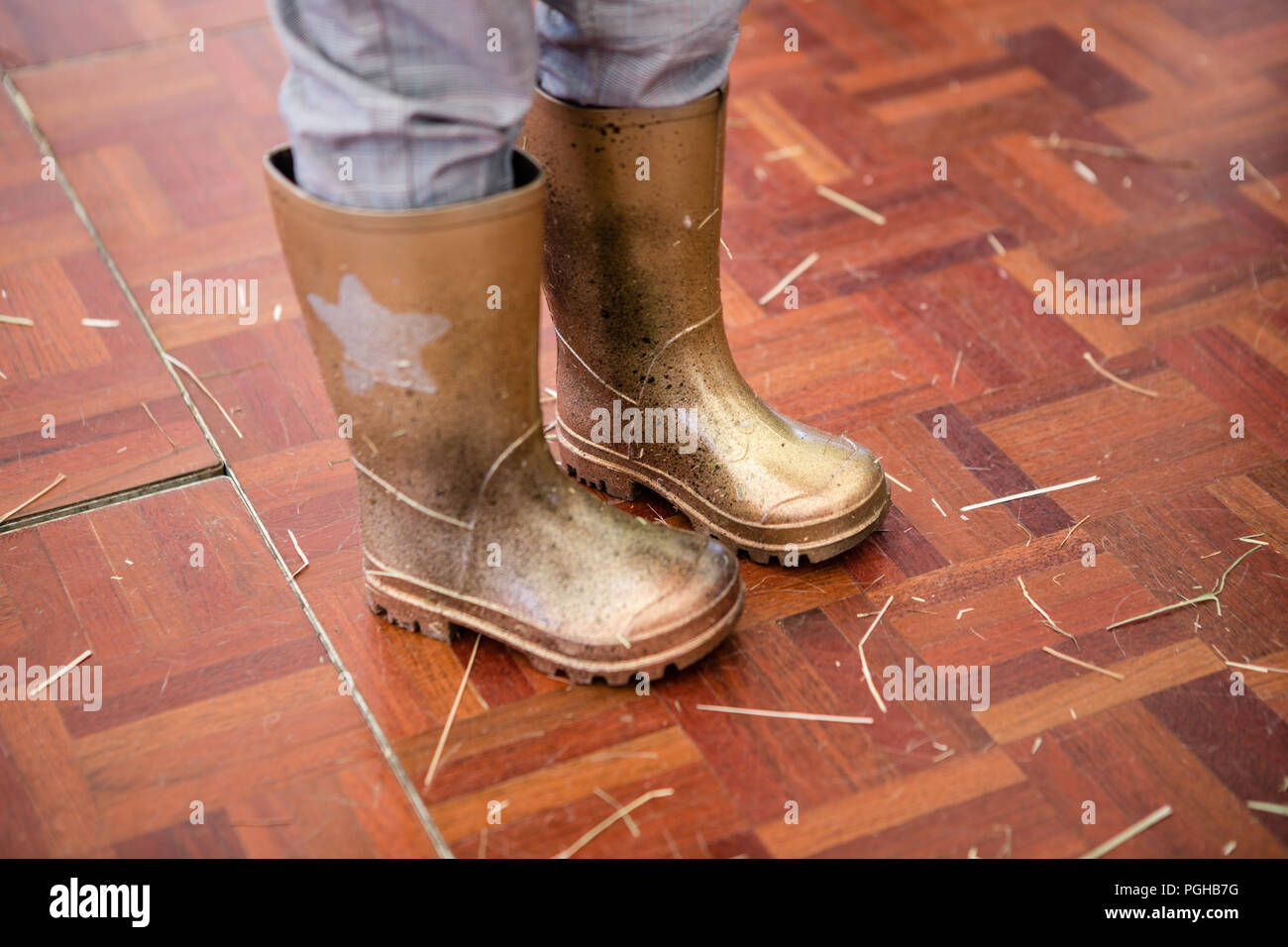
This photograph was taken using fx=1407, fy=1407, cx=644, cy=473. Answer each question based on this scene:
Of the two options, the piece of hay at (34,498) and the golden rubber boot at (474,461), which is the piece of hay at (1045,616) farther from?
the piece of hay at (34,498)

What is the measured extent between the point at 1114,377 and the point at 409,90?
793 millimetres

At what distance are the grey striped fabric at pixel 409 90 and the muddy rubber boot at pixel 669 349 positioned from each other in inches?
4.2

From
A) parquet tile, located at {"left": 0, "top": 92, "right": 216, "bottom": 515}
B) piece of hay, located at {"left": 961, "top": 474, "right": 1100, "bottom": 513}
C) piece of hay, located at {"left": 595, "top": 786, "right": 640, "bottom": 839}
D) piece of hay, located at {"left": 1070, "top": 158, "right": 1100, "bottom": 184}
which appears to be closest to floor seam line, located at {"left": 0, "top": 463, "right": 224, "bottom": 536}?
parquet tile, located at {"left": 0, "top": 92, "right": 216, "bottom": 515}

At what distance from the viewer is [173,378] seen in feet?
4.49

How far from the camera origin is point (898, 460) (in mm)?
1271

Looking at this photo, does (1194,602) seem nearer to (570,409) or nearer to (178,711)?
(570,409)

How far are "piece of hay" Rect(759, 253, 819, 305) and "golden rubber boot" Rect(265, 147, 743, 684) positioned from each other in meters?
0.48

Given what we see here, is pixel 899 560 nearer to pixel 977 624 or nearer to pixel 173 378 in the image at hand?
pixel 977 624

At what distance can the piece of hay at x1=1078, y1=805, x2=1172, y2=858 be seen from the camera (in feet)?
3.05

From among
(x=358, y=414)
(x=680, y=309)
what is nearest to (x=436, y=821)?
(x=358, y=414)

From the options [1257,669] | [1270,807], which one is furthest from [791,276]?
[1270,807]

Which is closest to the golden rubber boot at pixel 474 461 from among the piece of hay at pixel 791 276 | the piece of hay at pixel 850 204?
the piece of hay at pixel 791 276

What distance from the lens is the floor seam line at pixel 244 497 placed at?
97cm

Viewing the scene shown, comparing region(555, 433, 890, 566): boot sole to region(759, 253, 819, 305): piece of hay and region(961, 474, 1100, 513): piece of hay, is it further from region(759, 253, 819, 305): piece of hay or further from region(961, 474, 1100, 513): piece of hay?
region(759, 253, 819, 305): piece of hay
